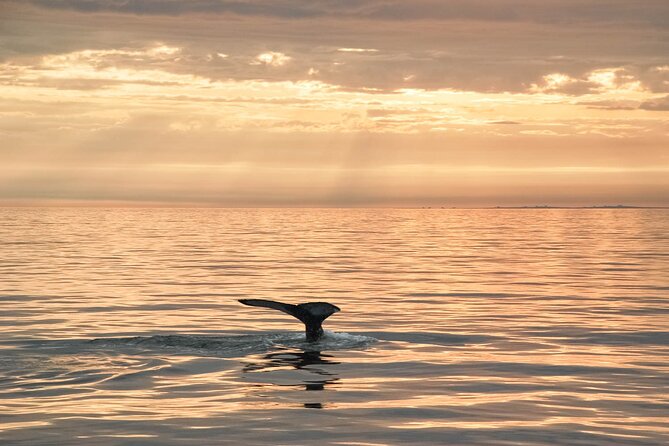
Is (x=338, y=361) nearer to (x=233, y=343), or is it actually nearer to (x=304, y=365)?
(x=304, y=365)

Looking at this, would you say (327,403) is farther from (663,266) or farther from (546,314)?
(663,266)

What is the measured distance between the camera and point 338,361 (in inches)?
765

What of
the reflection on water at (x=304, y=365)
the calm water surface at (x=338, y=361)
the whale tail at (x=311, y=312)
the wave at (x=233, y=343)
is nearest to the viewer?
the calm water surface at (x=338, y=361)

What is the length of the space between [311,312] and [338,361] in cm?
173

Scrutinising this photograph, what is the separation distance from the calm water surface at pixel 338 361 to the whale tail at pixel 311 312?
360 mm

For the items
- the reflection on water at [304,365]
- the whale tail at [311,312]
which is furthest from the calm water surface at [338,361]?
the whale tail at [311,312]

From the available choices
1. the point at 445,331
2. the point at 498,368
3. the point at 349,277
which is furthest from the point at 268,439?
the point at 349,277

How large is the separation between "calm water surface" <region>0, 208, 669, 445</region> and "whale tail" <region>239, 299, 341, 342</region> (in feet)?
1.18

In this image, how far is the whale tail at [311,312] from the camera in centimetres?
2009

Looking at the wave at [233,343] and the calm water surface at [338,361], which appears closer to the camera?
the calm water surface at [338,361]

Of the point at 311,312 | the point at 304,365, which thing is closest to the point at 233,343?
the point at 311,312

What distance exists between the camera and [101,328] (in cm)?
2481

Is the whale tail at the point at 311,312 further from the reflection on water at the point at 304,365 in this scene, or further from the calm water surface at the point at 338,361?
the reflection on water at the point at 304,365

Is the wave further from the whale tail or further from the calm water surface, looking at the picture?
the whale tail
